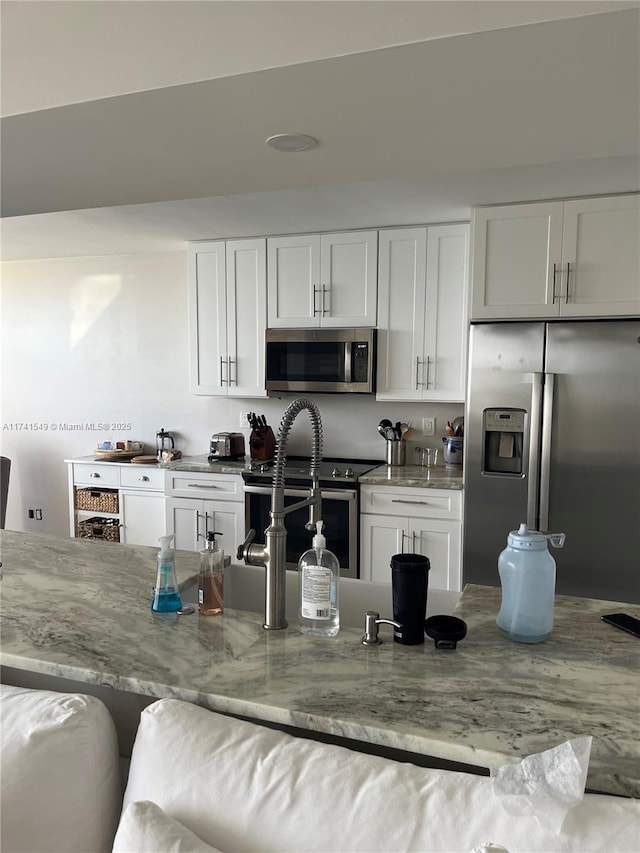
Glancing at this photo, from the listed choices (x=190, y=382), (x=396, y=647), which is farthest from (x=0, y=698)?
(x=190, y=382)

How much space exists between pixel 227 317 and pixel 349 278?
88cm

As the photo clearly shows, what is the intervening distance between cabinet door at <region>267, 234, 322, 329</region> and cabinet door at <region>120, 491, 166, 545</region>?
1.44 m

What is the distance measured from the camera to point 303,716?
110cm

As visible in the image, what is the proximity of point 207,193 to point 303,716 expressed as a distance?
1567 millimetres

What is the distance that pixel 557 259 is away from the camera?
3070 mm

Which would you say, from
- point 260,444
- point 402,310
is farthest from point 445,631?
point 260,444

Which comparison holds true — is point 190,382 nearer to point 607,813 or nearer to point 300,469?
point 300,469

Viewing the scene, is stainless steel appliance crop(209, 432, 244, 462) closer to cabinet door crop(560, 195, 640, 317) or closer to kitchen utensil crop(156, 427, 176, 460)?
kitchen utensil crop(156, 427, 176, 460)

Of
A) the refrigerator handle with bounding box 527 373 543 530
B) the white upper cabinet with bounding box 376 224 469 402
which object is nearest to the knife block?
the white upper cabinet with bounding box 376 224 469 402

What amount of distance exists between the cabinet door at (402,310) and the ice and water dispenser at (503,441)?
0.66 meters

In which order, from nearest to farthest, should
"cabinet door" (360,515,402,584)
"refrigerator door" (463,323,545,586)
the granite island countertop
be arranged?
the granite island countertop
"refrigerator door" (463,323,545,586)
"cabinet door" (360,515,402,584)

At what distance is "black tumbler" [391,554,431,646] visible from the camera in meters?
1.34

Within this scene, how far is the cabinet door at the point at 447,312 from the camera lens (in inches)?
140

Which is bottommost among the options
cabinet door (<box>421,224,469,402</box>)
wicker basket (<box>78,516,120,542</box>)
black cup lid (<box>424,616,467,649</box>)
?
wicker basket (<box>78,516,120,542</box>)
